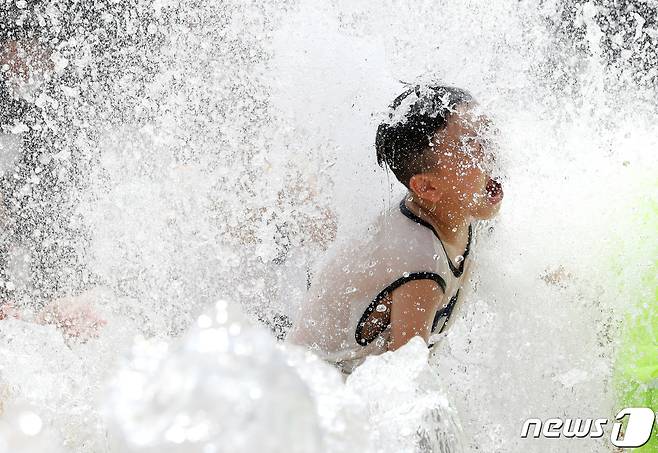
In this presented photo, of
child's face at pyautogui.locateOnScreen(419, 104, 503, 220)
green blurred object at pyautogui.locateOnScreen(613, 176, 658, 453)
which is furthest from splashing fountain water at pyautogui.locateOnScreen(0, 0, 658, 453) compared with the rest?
child's face at pyautogui.locateOnScreen(419, 104, 503, 220)

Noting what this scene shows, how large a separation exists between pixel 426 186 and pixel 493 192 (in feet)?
0.59

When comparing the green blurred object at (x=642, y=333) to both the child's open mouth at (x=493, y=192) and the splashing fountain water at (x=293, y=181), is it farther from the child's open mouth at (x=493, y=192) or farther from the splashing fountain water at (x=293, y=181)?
the child's open mouth at (x=493, y=192)

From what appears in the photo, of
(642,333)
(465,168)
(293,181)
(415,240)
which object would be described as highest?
(465,168)

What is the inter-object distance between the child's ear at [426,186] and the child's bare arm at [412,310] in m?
0.22

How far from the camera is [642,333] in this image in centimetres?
186

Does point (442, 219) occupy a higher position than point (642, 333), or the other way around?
point (442, 219)

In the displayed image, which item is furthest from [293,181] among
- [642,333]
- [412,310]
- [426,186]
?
[642,333]

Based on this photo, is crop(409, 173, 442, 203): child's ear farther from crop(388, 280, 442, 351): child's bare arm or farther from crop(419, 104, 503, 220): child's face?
crop(388, 280, 442, 351): child's bare arm

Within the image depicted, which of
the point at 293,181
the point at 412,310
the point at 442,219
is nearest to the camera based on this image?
the point at 412,310

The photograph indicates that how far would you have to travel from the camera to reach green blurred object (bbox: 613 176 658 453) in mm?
1810

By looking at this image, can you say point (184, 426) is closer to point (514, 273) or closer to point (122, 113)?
point (514, 273)

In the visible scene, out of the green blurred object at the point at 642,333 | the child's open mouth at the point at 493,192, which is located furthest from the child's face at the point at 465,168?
the green blurred object at the point at 642,333

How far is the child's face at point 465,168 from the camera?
1.83 metres

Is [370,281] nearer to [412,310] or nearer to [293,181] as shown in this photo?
[412,310]
